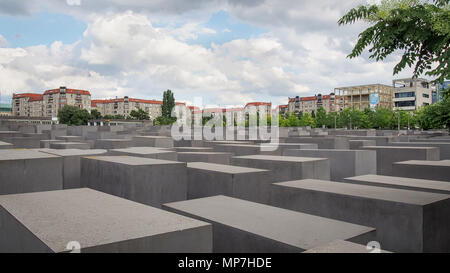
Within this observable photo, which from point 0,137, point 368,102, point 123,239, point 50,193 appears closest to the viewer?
point 123,239

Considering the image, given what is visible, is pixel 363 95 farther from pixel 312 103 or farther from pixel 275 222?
pixel 275 222

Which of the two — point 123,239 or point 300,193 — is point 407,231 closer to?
point 300,193

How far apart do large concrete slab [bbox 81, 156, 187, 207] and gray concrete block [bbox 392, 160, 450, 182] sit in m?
5.92

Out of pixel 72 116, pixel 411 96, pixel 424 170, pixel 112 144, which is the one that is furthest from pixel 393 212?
pixel 411 96

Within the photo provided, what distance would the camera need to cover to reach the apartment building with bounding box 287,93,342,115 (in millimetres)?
149000

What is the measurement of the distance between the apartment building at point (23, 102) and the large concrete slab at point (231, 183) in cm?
16682

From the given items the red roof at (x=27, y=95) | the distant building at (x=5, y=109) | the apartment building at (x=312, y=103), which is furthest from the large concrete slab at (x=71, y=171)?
the distant building at (x=5, y=109)

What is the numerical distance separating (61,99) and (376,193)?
14926cm

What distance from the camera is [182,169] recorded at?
8.27m

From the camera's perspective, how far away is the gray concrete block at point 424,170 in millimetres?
9211

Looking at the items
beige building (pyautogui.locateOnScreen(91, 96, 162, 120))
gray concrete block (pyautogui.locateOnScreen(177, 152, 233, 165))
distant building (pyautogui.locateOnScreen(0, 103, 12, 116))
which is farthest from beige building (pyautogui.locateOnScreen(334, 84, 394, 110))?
distant building (pyautogui.locateOnScreen(0, 103, 12, 116))

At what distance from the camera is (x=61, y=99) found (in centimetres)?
14000
